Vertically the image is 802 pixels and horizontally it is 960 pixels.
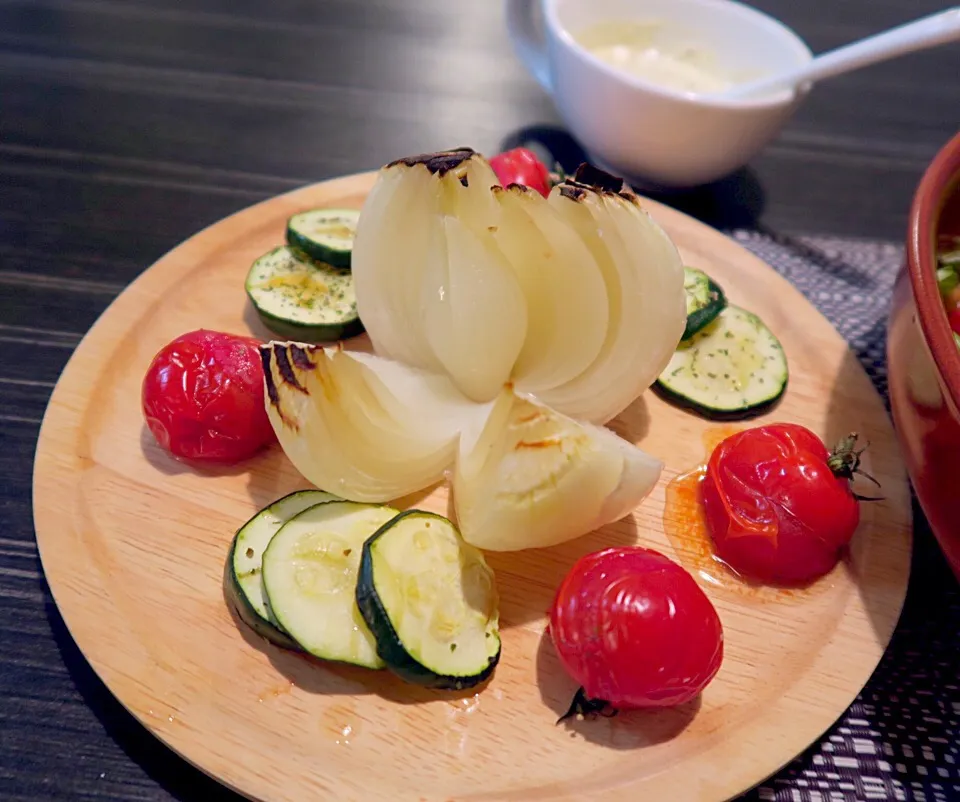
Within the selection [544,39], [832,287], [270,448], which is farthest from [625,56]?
[270,448]

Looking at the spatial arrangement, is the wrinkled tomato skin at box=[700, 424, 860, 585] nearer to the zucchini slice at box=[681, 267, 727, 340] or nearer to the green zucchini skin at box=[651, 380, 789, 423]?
the green zucchini skin at box=[651, 380, 789, 423]

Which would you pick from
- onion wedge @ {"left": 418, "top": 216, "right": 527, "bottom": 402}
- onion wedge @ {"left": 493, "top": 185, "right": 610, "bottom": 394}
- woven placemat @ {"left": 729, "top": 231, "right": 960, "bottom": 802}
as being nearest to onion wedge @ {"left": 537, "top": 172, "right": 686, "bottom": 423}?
onion wedge @ {"left": 493, "top": 185, "right": 610, "bottom": 394}

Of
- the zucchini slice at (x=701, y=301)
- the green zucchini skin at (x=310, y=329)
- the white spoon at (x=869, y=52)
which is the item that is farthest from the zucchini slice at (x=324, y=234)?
the white spoon at (x=869, y=52)

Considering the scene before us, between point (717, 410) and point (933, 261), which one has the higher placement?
point (933, 261)

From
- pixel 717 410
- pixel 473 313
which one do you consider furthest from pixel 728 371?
pixel 473 313

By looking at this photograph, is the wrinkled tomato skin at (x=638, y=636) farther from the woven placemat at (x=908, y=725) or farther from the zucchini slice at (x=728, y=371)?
the zucchini slice at (x=728, y=371)

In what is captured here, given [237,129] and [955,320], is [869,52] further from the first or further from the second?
[237,129]
